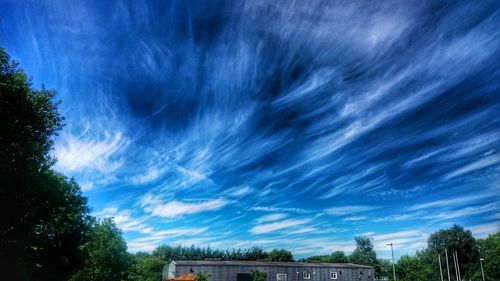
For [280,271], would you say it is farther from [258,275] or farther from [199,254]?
[199,254]

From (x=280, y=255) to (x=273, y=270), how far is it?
42.4 m

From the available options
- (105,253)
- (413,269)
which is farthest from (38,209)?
(413,269)

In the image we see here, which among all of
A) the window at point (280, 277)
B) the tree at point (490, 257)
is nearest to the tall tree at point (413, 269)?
the tree at point (490, 257)

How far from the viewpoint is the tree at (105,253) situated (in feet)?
174

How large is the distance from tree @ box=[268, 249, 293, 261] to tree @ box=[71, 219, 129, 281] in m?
62.9

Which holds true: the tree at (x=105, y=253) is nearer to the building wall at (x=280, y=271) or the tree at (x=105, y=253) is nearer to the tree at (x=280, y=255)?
the building wall at (x=280, y=271)

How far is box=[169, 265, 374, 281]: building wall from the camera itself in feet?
220

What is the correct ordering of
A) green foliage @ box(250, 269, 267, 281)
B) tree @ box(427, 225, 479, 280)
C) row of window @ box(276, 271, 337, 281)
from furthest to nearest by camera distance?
tree @ box(427, 225, 479, 280)
row of window @ box(276, 271, 337, 281)
green foliage @ box(250, 269, 267, 281)

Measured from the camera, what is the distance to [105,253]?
180ft

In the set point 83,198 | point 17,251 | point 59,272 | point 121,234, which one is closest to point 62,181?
point 83,198

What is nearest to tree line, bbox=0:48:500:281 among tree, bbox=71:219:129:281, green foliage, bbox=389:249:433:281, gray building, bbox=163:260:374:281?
tree, bbox=71:219:129:281

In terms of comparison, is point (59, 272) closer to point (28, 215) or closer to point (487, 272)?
point (28, 215)

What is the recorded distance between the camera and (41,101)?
25.8 m

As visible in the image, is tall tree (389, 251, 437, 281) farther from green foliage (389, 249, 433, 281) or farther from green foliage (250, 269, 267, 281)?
green foliage (250, 269, 267, 281)
